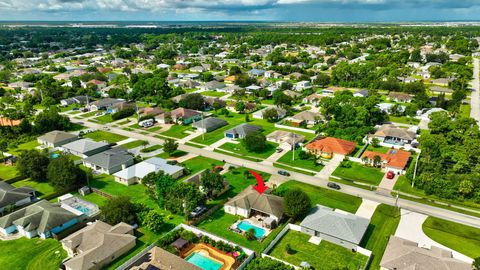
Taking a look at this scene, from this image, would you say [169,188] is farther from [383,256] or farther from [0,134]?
[0,134]

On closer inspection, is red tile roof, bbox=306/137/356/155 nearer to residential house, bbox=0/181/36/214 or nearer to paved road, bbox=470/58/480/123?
paved road, bbox=470/58/480/123

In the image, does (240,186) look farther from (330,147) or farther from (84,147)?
(84,147)

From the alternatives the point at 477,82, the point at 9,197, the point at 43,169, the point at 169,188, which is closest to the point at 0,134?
the point at 43,169

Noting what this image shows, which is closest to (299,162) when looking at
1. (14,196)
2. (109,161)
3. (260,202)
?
(260,202)

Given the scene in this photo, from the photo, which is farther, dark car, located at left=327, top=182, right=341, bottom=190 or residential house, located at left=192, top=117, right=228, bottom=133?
residential house, located at left=192, top=117, right=228, bottom=133

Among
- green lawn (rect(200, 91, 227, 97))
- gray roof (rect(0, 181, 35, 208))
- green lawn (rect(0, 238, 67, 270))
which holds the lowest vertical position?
green lawn (rect(0, 238, 67, 270))

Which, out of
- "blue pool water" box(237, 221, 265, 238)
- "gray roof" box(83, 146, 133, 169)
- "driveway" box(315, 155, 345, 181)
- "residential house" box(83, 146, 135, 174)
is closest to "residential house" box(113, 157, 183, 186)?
"residential house" box(83, 146, 135, 174)
